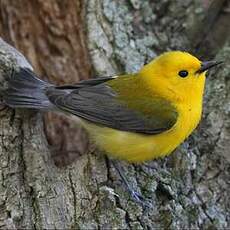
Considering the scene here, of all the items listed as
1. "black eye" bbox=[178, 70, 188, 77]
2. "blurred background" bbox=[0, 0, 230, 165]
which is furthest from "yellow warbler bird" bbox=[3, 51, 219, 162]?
"blurred background" bbox=[0, 0, 230, 165]

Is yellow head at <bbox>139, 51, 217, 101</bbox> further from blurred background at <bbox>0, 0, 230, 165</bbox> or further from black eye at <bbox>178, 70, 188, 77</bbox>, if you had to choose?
blurred background at <bbox>0, 0, 230, 165</bbox>

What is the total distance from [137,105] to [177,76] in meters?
0.36

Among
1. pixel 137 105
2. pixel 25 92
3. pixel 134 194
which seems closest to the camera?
pixel 134 194

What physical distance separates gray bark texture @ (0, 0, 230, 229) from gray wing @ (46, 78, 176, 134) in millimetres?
224

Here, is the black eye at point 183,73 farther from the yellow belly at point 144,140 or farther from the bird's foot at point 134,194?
the bird's foot at point 134,194

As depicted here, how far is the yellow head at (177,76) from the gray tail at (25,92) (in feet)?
2.57

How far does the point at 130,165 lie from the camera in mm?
4023

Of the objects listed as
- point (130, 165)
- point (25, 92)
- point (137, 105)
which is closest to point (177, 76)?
point (137, 105)

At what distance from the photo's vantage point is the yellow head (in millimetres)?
3865

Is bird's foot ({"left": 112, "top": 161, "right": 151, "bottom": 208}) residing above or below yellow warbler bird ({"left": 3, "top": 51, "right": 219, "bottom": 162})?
below

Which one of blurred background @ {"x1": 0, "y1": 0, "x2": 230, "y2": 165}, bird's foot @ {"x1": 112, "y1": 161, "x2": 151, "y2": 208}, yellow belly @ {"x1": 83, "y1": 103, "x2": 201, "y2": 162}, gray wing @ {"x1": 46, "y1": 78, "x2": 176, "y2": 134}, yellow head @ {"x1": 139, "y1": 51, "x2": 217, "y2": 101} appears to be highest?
blurred background @ {"x1": 0, "y1": 0, "x2": 230, "y2": 165}

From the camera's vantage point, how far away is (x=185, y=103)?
13.0ft

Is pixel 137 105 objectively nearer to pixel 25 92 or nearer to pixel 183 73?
pixel 183 73

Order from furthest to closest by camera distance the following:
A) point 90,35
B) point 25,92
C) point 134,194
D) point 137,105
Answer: point 90,35, point 137,105, point 25,92, point 134,194
